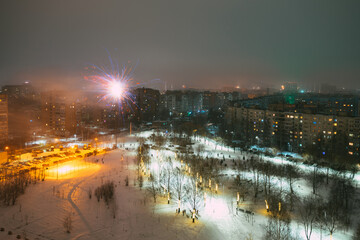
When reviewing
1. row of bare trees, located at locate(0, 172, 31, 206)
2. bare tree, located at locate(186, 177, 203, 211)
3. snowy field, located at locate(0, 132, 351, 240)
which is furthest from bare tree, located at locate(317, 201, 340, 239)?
row of bare trees, located at locate(0, 172, 31, 206)

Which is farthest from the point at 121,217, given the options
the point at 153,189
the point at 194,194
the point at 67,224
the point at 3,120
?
the point at 3,120

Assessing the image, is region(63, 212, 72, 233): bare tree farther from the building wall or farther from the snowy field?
the building wall

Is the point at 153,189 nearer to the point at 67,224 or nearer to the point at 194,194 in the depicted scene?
the point at 194,194

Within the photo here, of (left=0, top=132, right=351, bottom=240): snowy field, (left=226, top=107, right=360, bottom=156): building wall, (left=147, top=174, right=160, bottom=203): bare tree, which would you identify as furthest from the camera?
(left=226, top=107, right=360, bottom=156): building wall

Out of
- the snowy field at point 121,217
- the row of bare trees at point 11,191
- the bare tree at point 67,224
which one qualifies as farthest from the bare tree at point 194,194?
the row of bare trees at point 11,191

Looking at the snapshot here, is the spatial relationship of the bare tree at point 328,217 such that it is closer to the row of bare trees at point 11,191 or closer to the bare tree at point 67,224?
the bare tree at point 67,224

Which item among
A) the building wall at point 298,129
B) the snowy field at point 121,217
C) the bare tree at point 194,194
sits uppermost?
the building wall at point 298,129

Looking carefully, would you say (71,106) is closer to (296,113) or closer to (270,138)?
(270,138)

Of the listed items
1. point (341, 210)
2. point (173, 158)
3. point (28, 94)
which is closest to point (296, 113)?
point (173, 158)
